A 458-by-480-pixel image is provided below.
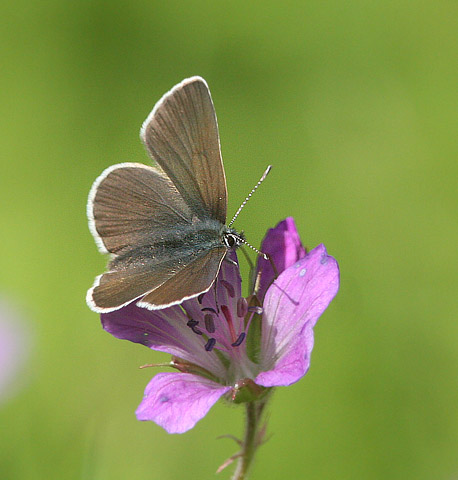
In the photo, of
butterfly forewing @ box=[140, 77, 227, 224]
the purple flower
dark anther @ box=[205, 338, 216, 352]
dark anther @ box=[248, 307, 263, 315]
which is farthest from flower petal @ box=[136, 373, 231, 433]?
butterfly forewing @ box=[140, 77, 227, 224]

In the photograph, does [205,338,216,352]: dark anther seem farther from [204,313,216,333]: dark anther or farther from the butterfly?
the butterfly

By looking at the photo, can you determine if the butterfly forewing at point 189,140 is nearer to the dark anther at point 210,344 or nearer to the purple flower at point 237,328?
the purple flower at point 237,328

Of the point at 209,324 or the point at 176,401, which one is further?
the point at 209,324

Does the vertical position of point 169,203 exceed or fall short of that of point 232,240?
it exceeds it

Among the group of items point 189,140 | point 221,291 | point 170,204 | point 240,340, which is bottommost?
point 240,340

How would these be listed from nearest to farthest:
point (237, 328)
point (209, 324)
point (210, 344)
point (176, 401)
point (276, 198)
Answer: point (176, 401) < point (210, 344) < point (209, 324) < point (237, 328) < point (276, 198)

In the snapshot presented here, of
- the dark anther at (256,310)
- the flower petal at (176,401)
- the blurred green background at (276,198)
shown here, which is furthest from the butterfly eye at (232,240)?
the blurred green background at (276,198)

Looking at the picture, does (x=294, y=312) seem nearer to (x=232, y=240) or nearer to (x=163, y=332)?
(x=232, y=240)

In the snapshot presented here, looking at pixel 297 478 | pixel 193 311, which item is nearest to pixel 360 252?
pixel 297 478

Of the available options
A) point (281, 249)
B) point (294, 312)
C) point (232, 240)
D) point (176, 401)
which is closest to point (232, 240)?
point (232, 240)
